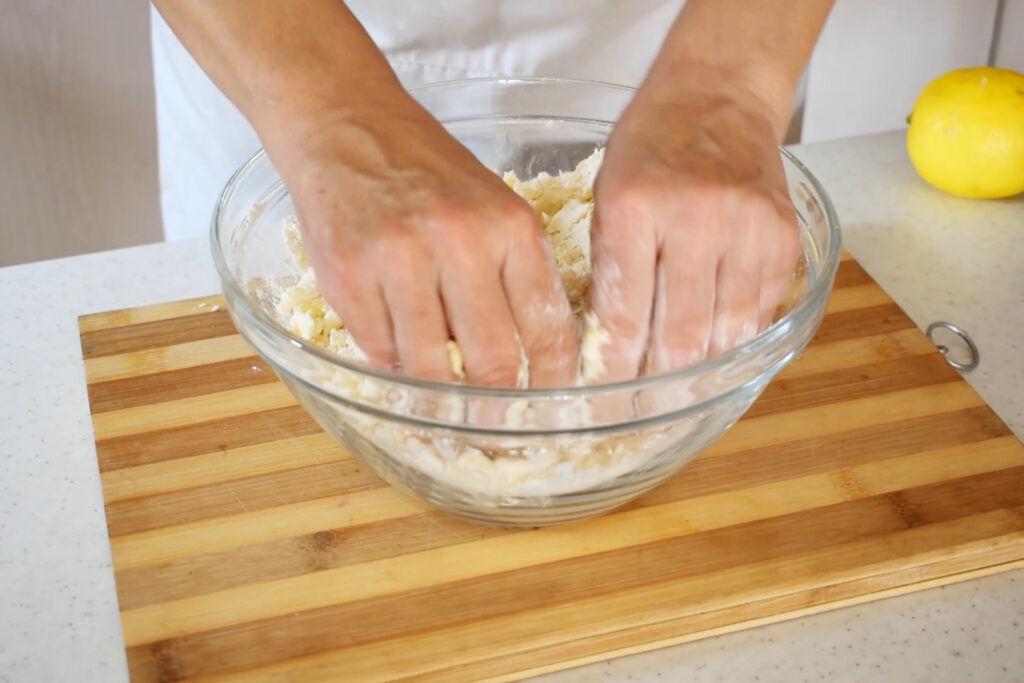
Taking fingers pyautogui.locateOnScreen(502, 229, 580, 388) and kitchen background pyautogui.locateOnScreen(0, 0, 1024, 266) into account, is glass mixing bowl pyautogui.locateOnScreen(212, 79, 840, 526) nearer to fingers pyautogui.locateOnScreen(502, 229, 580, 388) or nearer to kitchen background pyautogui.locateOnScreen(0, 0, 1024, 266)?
fingers pyautogui.locateOnScreen(502, 229, 580, 388)

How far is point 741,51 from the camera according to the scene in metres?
0.80

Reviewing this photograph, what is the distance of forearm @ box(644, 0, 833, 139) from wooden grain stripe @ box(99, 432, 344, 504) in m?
0.41

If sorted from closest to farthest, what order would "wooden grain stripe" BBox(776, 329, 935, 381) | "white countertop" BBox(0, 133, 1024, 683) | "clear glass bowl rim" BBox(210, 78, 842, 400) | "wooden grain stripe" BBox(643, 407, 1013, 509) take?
1. "clear glass bowl rim" BBox(210, 78, 842, 400)
2. "white countertop" BBox(0, 133, 1024, 683)
3. "wooden grain stripe" BBox(643, 407, 1013, 509)
4. "wooden grain stripe" BBox(776, 329, 935, 381)

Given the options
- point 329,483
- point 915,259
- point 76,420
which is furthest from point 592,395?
point 915,259

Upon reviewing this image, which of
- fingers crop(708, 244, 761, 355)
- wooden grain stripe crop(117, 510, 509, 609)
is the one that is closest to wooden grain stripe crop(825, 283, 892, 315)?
fingers crop(708, 244, 761, 355)

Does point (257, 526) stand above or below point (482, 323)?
below

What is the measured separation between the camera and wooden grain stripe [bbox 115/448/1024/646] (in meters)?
0.74

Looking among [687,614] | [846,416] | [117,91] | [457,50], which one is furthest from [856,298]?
[117,91]

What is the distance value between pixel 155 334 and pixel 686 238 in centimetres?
57

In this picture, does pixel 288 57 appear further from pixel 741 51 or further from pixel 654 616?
pixel 654 616

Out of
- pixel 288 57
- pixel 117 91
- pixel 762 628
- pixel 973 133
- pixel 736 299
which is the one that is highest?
pixel 288 57

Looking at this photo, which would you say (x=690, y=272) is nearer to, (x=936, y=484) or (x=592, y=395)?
(x=592, y=395)

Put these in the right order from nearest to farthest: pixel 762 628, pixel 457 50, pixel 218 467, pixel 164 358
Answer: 1. pixel 762 628
2. pixel 218 467
3. pixel 164 358
4. pixel 457 50

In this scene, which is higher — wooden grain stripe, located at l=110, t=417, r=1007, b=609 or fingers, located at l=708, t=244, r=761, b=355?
fingers, located at l=708, t=244, r=761, b=355
